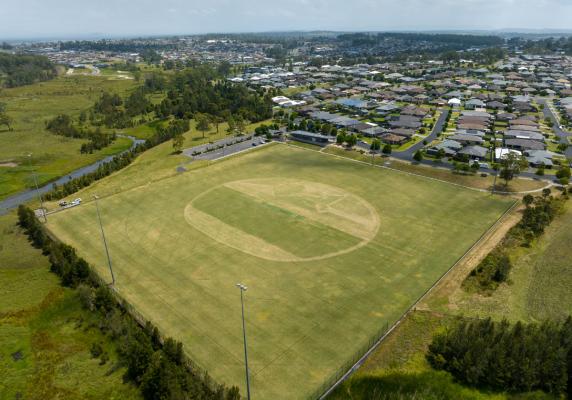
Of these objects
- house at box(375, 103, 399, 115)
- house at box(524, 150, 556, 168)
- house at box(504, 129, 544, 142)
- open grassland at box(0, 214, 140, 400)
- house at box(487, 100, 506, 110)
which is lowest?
open grassland at box(0, 214, 140, 400)

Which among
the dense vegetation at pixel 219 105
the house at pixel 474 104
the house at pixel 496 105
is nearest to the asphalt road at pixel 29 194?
the dense vegetation at pixel 219 105

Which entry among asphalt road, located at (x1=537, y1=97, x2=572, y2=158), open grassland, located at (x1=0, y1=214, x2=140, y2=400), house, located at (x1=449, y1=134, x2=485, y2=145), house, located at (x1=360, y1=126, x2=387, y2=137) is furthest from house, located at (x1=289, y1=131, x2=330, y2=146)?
open grassland, located at (x1=0, y1=214, x2=140, y2=400)

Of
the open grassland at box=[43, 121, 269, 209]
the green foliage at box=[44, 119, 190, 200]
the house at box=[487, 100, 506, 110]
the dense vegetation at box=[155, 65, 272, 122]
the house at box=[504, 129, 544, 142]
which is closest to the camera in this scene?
the green foliage at box=[44, 119, 190, 200]

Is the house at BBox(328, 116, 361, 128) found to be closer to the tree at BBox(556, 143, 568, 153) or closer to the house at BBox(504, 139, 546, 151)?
the house at BBox(504, 139, 546, 151)

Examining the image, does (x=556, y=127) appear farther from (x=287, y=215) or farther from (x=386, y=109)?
(x=287, y=215)

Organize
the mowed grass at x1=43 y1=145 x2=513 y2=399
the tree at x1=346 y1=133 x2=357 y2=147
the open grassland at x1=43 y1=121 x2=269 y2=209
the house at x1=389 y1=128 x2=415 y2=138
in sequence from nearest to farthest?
the mowed grass at x1=43 y1=145 x2=513 y2=399 → the open grassland at x1=43 y1=121 x2=269 y2=209 → the tree at x1=346 y1=133 x2=357 y2=147 → the house at x1=389 y1=128 x2=415 y2=138

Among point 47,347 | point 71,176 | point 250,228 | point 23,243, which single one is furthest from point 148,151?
point 47,347
